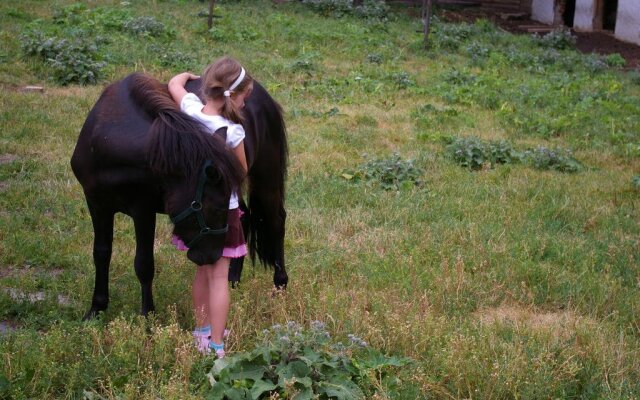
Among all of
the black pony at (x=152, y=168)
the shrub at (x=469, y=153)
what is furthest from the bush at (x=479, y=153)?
the black pony at (x=152, y=168)

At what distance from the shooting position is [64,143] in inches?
334

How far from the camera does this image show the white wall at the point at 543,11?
21.3 metres

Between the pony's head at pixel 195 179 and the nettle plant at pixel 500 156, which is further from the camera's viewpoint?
the nettle plant at pixel 500 156

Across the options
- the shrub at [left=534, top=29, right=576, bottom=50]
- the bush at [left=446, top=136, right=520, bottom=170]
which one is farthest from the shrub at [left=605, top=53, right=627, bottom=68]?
the bush at [left=446, top=136, right=520, bottom=170]

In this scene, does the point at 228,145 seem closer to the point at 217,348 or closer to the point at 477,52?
the point at 217,348

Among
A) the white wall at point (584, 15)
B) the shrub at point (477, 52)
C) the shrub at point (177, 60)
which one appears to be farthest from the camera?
the white wall at point (584, 15)

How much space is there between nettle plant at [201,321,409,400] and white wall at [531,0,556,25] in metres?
18.8

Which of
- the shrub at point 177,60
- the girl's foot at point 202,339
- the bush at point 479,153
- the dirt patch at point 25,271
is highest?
the girl's foot at point 202,339

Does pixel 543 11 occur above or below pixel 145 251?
below

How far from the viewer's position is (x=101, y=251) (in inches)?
190

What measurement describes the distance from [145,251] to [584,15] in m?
18.1

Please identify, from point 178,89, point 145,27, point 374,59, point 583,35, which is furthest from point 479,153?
point 583,35

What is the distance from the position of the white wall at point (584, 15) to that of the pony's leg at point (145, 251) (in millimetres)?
17866

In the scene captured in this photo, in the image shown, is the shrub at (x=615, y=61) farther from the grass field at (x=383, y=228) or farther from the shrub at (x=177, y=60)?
the shrub at (x=177, y=60)
